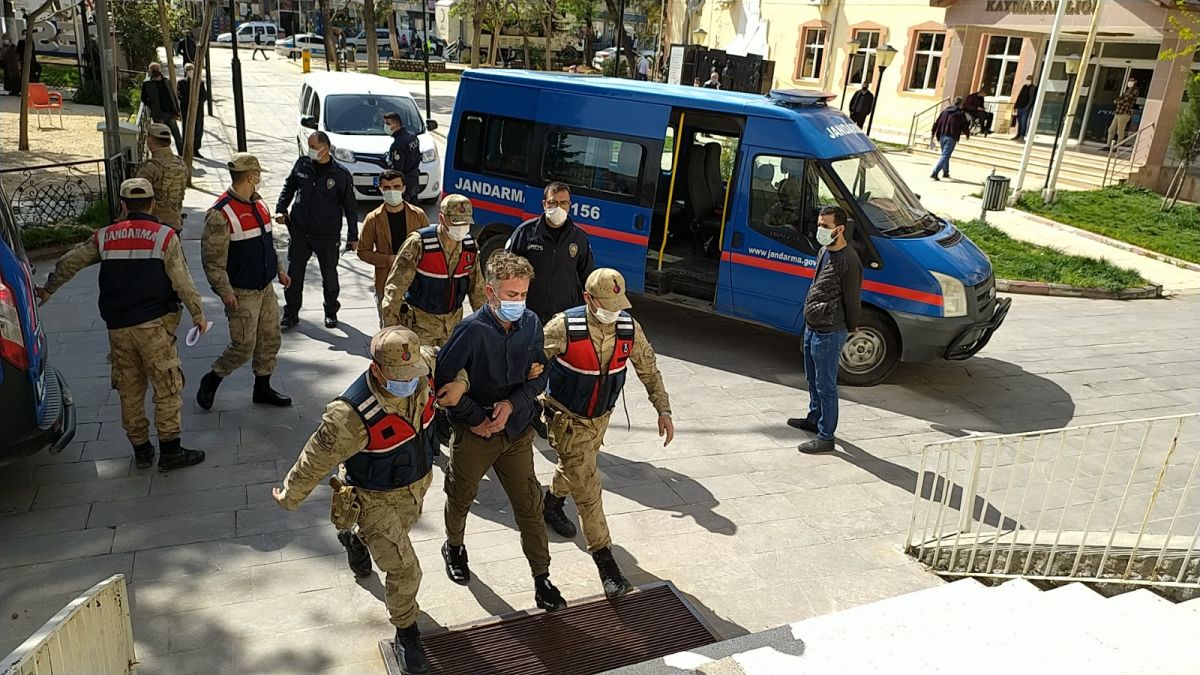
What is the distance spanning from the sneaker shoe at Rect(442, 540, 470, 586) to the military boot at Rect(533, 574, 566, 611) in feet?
1.46

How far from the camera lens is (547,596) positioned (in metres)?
4.58

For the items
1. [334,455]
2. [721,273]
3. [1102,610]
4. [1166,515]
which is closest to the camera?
[334,455]

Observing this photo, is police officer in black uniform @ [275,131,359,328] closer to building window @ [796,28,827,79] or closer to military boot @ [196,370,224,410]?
military boot @ [196,370,224,410]

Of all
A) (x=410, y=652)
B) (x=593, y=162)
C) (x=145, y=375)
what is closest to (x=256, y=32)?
(x=593, y=162)

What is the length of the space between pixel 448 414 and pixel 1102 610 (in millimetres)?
3397

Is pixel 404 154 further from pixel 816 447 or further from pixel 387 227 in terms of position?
pixel 816 447

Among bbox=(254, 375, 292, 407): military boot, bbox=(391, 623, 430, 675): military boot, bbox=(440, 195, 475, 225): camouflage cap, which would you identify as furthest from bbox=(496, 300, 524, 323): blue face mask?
bbox=(254, 375, 292, 407): military boot

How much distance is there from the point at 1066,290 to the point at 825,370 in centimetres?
715

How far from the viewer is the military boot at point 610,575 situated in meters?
4.69

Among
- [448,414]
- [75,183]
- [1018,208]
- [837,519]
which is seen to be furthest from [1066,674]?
[1018,208]

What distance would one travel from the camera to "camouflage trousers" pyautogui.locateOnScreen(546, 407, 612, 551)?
4684mm

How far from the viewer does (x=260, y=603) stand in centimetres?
452

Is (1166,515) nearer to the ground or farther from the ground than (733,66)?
nearer to the ground

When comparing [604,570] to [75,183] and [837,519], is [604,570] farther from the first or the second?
A: [75,183]
